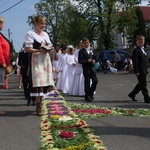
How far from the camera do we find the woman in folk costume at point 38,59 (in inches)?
274

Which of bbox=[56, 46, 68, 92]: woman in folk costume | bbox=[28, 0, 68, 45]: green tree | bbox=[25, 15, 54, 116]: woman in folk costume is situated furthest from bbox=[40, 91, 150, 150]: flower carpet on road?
bbox=[28, 0, 68, 45]: green tree

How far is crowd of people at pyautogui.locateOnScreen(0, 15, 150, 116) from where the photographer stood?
7.04 m

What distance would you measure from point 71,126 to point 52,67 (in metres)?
2.79

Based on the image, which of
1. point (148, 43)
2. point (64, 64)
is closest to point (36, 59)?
point (64, 64)

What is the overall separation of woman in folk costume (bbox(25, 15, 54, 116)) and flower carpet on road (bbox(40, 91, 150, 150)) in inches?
22.8

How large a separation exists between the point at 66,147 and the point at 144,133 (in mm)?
1550

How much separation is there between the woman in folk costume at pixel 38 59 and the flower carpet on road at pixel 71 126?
0.58 meters

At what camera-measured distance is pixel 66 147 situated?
4.51m

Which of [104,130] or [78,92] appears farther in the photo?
[78,92]

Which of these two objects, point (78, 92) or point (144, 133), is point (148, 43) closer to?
point (78, 92)

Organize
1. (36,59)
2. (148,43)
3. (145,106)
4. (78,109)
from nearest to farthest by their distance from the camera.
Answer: (36,59), (78,109), (145,106), (148,43)

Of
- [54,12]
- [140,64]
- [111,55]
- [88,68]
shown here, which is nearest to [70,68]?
[88,68]

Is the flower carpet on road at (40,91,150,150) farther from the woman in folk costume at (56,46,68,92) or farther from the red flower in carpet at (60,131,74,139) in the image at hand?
the woman in folk costume at (56,46,68,92)

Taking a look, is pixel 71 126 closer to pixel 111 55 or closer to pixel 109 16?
pixel 111 55
